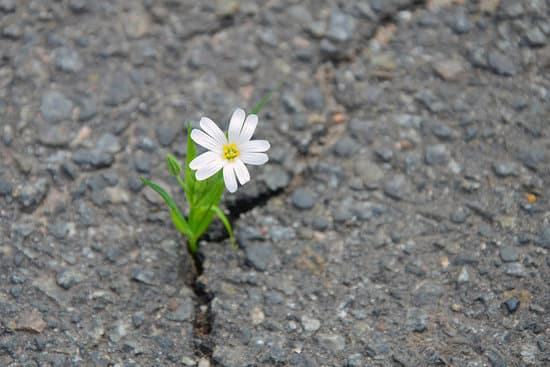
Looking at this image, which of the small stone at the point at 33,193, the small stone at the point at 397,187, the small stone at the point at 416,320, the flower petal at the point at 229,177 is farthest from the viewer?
the small stone at the point at 397,187

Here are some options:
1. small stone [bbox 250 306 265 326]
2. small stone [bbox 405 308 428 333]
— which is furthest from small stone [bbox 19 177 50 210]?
small stone [bbox 405 308 428 333]

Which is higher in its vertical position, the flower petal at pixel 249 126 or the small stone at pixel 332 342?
the flower petal at pixel 249 126

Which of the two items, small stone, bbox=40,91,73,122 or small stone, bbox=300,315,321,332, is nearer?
small stone, bbox=300,315,321,332

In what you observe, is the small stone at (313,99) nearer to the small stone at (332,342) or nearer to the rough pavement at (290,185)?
the rough pavement at (290,185)

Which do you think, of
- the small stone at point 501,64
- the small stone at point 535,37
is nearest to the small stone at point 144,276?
the small stone at point 501,64

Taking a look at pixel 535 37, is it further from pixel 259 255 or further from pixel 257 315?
pixel 257 315

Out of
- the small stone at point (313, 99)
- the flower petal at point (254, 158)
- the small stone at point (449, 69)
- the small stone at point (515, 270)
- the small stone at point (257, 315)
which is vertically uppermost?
the flower petal at point (254, 158)

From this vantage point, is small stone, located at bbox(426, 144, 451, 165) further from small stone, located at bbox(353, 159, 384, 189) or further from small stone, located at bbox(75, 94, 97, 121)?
small stone, located at bbox(75, 94, 97, 121)
